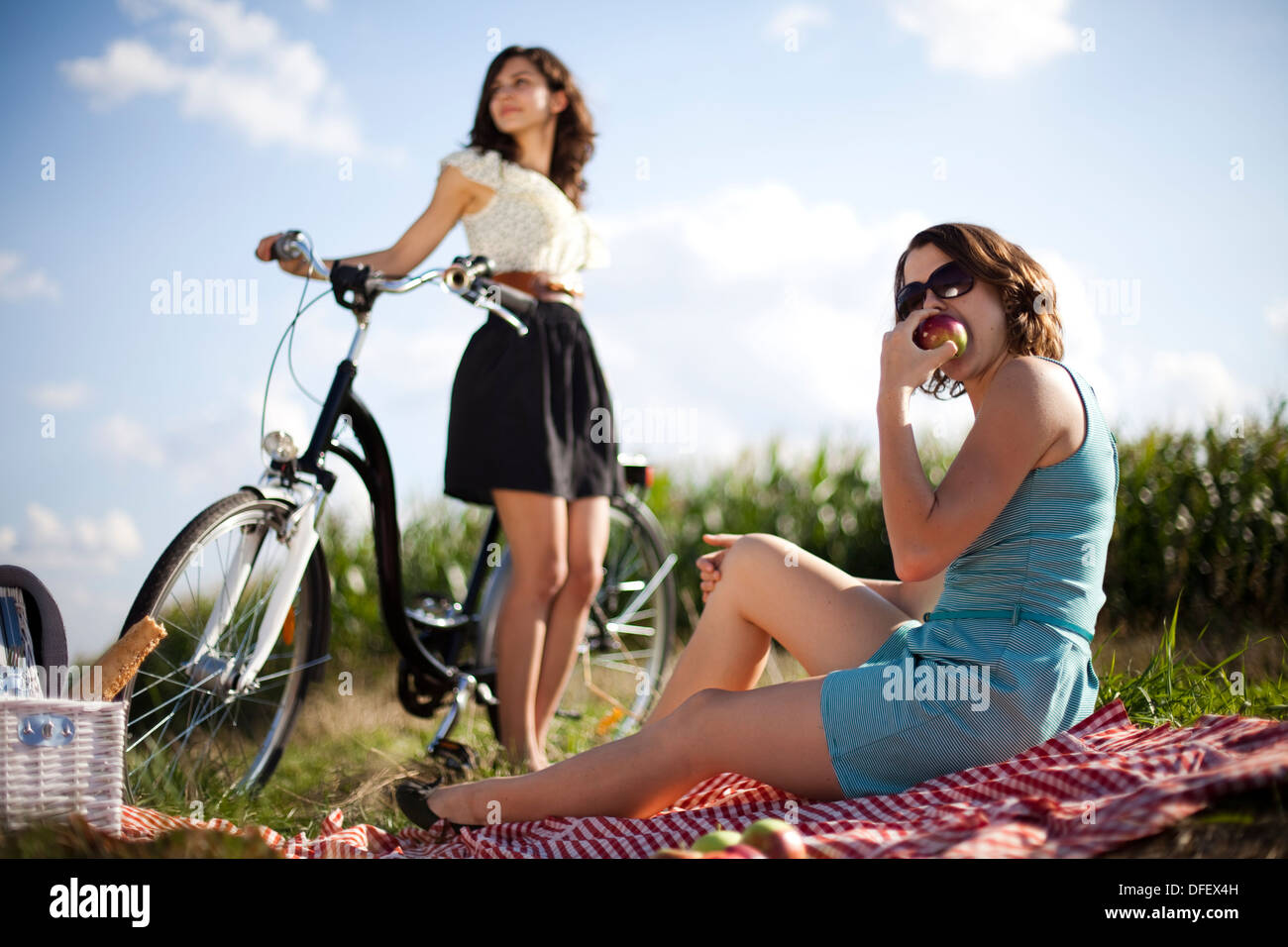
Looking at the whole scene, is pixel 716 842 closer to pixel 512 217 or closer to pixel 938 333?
pixel 938 333

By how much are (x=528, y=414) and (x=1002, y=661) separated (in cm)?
176

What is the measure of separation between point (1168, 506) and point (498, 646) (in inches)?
158

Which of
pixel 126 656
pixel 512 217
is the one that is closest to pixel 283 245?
pixel 512 217

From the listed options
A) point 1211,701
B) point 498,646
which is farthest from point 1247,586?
point 498,646

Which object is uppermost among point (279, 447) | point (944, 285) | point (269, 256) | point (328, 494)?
point (269, 256)

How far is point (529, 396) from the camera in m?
3.33

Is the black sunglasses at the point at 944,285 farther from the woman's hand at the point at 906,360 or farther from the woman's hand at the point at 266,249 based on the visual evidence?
the woman's hand at the point at 266,249

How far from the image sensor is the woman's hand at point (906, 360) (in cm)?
201

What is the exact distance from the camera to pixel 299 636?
10.1 feet

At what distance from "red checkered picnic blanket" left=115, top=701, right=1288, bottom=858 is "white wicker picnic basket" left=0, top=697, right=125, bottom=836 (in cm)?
11

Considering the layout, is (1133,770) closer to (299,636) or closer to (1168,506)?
(299,636)

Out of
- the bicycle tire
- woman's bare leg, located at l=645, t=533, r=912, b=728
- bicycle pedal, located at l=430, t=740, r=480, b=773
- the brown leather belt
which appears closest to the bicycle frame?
bicycle pedal, located at l=430, t=740, r=480, b=773

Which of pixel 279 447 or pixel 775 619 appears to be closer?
→ pixel 775 619

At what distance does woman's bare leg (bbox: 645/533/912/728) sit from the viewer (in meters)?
2.39
